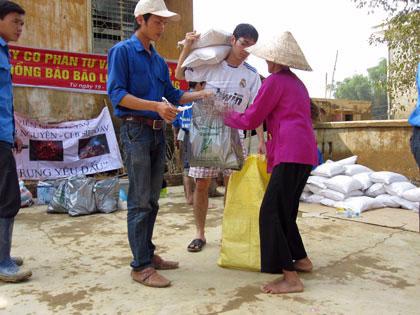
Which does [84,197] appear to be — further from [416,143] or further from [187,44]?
[416,143]

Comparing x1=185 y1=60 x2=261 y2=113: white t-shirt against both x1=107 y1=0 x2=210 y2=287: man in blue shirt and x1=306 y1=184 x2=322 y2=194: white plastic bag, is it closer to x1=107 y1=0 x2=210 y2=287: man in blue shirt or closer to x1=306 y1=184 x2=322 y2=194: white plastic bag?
x1=107 y1=0 x2=210 y2=287: man in blue shirt

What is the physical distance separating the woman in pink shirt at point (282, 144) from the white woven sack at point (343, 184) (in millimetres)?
2710

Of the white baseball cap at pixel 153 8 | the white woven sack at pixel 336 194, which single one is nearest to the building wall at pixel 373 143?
the white woven sack at pixel 336 194

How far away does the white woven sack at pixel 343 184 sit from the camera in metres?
5.14

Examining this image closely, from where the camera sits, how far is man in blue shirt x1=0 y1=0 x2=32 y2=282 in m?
2.73

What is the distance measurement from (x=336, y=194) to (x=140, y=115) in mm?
3304

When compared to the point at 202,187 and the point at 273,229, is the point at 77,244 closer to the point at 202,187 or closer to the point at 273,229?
the point at 202,187

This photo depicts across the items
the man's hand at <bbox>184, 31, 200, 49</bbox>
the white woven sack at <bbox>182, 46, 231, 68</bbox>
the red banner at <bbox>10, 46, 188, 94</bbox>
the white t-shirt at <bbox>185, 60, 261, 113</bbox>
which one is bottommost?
the white t-shirt at <bbox>185, 60, 261, 113</bbox>

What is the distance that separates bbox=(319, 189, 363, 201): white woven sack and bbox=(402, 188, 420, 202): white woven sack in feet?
1.76

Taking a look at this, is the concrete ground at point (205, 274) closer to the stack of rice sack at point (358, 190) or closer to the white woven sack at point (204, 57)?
the stack of rice sack at point (358, 190)

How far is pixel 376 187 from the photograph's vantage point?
5.28 m

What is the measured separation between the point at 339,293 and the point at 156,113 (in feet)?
5.14

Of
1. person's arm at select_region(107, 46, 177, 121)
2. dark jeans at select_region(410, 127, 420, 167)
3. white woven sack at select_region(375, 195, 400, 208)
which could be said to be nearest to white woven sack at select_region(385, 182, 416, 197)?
white woven sack at select_region(375, 195, 400, 208)

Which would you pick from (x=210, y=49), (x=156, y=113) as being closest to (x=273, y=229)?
(x=156, y=113)
